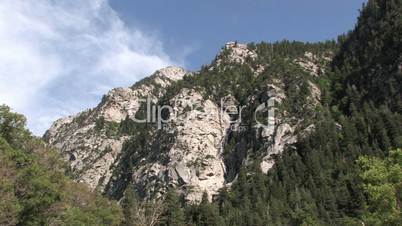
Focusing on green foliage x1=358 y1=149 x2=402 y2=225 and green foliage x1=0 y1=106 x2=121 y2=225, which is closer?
green foliage x1=358 y1=149 x2=402 y2=225

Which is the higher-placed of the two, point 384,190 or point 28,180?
point 28,180

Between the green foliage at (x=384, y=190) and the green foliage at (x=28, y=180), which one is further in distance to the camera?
the green foliage at (x=28, y=180)

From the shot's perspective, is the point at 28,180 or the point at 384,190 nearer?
the point at 384,190

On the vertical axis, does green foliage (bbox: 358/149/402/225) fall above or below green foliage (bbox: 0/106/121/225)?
below

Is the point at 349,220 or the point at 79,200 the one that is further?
the point at 79,200

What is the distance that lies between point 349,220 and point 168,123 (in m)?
164

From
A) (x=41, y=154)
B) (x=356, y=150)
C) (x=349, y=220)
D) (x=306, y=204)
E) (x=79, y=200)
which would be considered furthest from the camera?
(x=356, y=150)

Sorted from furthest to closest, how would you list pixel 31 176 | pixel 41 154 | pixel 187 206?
1. pixel 187 206
2. pixel 41 154
3. pixel 31 176

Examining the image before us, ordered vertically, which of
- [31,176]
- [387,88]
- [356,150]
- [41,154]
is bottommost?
[31,176]

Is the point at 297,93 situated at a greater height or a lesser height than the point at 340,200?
greater

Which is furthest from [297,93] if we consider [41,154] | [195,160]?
[41,154]

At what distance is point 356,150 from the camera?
146m

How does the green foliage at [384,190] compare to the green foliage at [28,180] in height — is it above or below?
below

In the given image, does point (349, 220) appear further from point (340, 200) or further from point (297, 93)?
point (297, 93)
